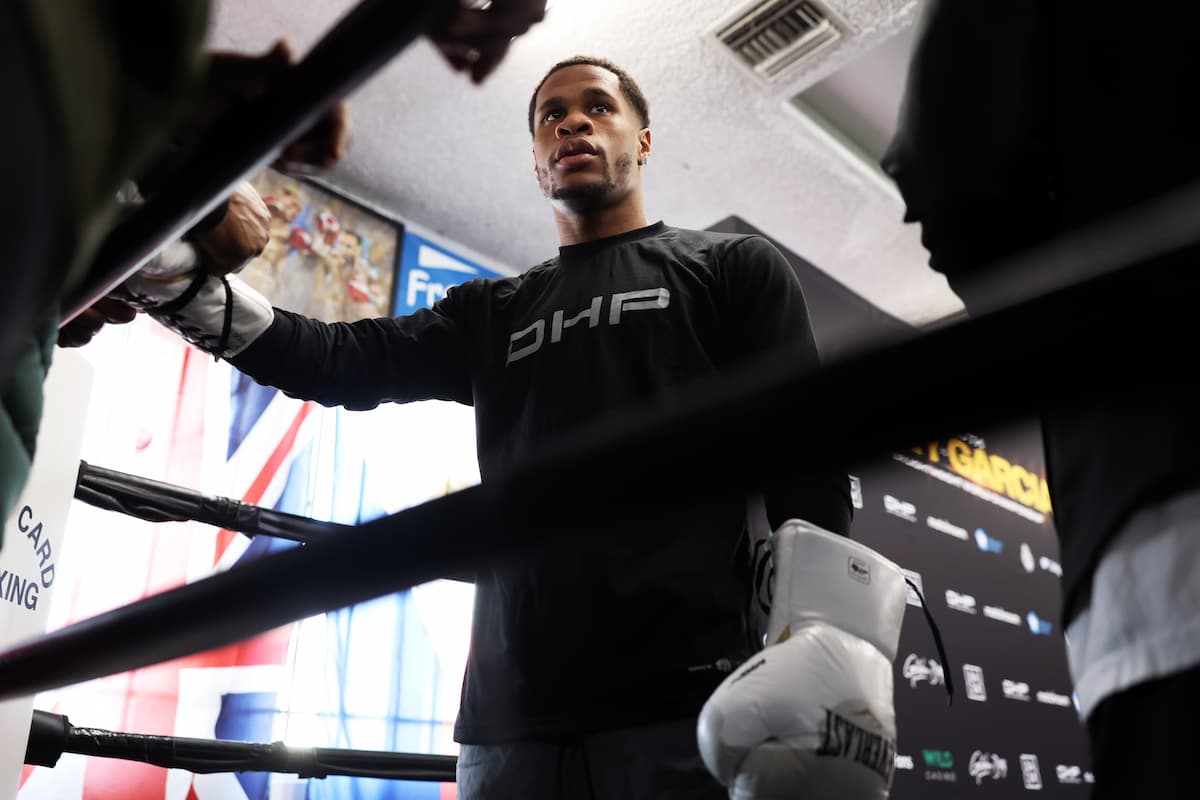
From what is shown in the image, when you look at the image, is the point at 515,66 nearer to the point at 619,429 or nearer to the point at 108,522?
the point at 108,522

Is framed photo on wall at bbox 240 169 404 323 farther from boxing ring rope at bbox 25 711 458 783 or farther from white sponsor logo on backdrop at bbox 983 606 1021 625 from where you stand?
white sponsor logo on backdrop at bbox 983 606 1021 625

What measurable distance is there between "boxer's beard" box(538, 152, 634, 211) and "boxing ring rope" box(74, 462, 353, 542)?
60 centimetres

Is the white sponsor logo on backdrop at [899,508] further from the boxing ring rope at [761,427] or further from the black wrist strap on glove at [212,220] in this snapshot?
the boxing ring rope at [761,427]

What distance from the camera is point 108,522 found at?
→ 7.15ft

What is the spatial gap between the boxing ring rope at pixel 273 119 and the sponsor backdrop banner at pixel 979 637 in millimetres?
2310

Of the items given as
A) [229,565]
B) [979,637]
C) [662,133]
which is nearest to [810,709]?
[229,565]

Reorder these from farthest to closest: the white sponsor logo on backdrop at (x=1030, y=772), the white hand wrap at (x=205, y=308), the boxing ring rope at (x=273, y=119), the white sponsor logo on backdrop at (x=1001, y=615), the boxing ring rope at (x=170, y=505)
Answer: the white sponsor logo on backdrop at (x=1001, y=615) < the white sponsor logo on backdrop at (x=1030, y=772) < the boxing ring rope at (x=170, y=505) < the white hand wrap at (x=205, y=308) < the boxing ring rope at (x=273, y=119)

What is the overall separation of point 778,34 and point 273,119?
8.34 ft

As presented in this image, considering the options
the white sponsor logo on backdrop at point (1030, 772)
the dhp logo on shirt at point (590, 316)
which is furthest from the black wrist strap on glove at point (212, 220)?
the white sponsor logo on backdrop at point (1030, 772)

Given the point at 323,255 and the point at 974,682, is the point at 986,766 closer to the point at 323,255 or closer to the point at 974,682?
the point at 974,682

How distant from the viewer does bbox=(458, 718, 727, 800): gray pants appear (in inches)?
34.8

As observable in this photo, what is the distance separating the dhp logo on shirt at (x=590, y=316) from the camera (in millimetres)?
1150

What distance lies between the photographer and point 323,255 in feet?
9.62

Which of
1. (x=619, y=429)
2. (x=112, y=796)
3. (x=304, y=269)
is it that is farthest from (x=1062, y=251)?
(x=304, y=269)
